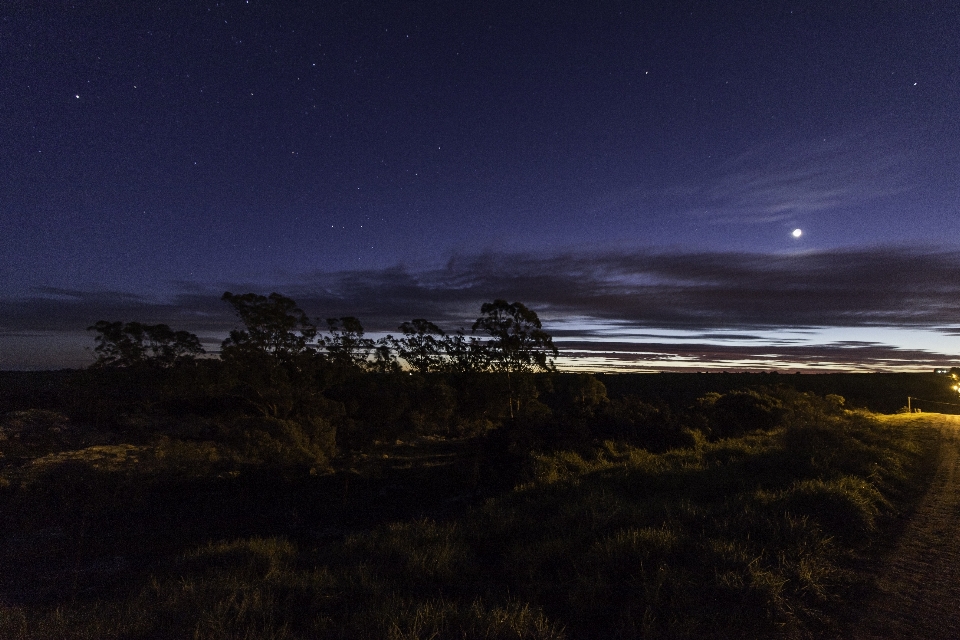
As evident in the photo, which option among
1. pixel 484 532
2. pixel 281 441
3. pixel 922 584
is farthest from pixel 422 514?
pixel 281 441

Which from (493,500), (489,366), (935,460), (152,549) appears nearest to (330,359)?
(489,366)

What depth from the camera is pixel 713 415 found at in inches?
1102

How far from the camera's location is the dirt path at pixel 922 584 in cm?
536

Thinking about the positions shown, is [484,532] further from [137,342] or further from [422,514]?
[137,342]

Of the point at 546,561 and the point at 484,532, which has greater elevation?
the point at 546,561

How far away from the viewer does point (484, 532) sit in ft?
30.6

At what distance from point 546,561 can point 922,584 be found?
459 cm

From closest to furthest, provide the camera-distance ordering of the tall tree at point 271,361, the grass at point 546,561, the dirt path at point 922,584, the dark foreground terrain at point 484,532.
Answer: the dirt path at point 922,584 → the grass at point 546,561 → the dark foreground terrain at point 484,532 → the tall tree at point 271,361

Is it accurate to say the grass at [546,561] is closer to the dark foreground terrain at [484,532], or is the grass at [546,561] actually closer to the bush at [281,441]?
the dark foreground terrain at [484,532]

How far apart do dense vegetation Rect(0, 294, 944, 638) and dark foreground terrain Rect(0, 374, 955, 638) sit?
0.05 m

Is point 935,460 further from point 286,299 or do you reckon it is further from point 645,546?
point 286,299

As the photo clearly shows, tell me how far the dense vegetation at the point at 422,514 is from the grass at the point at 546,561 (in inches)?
1.7

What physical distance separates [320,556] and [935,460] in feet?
59.0

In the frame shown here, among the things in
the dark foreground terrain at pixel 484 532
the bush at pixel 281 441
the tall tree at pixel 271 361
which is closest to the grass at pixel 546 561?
the dark foreground terrain at pixel 484 532
